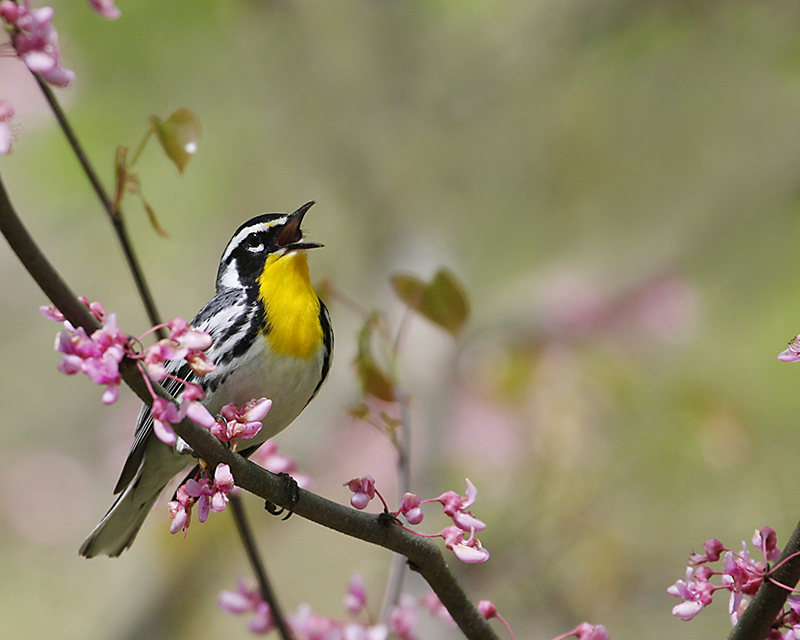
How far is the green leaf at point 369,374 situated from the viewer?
6.83ft

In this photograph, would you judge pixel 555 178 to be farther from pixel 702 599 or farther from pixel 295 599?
pixel 702 599

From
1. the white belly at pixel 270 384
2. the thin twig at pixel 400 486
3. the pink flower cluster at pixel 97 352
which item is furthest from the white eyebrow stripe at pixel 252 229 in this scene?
the pink flower cluster at pixel 97 352

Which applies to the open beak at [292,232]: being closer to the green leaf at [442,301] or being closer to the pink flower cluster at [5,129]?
the green leaf at [442,301]

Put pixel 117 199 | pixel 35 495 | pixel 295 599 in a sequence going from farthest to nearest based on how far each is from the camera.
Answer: pixel 35 495 → pixel 295 599 → pixel 117 199

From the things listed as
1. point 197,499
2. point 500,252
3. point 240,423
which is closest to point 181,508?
point 197,499

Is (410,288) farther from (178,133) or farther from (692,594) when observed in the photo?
(692,594)

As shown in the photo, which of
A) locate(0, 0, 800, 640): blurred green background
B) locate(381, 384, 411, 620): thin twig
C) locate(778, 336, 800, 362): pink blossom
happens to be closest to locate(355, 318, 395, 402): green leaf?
locate(381, 384, 411, 620): thin twig

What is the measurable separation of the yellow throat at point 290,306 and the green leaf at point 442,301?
0.38 meters

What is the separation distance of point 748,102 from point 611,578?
3.04 meters

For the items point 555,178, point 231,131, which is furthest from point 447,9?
point 231,131

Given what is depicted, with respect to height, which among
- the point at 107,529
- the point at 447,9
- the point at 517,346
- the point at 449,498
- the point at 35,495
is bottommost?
the point at 449,498

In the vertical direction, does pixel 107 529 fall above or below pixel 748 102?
below

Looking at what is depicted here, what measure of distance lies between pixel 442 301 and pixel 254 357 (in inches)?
22.6

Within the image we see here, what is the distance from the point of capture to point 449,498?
4.73 ft
